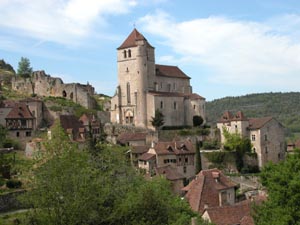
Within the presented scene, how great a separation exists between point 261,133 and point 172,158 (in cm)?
1608

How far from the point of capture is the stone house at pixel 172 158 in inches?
2258

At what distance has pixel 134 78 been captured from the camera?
75.8 m

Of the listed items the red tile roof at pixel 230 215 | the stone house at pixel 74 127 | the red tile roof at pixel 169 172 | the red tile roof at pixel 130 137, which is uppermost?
the stone house at pixel 74 127

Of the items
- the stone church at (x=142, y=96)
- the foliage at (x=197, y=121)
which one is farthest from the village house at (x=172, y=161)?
the foliage at (x=197, y=121)

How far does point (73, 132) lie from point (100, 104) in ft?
89.3

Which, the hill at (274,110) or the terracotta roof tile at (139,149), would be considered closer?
the terracotta roof tile at (139,149)

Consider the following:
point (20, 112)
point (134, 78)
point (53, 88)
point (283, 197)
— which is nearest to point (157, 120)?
point (134, 78)

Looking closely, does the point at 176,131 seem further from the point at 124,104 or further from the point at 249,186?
the point at 249,186

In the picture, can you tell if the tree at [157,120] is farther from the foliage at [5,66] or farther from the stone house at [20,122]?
the foliage at [5,66]

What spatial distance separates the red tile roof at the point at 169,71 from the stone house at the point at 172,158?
70.1 feet

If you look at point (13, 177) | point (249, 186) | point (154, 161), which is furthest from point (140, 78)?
point (13, 177)

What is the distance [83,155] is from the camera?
95.8ft

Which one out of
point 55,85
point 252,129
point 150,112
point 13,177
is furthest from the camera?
point 55,85

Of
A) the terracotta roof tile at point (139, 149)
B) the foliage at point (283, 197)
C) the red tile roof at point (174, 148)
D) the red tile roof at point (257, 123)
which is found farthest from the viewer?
the red tile roof at point (257, 123)
